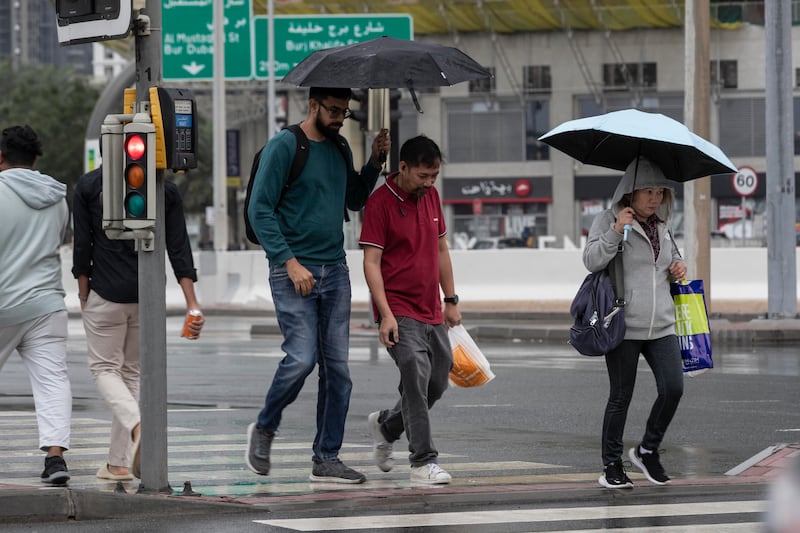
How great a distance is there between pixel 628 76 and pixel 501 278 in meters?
35.4

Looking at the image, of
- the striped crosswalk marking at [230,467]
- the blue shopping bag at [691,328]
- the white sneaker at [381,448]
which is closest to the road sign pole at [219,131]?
the striped crosswalk marking at [230,467]

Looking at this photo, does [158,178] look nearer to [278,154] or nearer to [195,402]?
[278,154]

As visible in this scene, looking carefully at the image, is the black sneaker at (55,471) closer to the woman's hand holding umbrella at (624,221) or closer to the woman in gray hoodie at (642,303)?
the woman in gray hoodie at (642,303)

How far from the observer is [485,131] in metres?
65.9

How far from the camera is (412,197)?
26.1ft

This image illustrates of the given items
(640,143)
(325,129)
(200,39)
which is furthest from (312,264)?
(200,39)

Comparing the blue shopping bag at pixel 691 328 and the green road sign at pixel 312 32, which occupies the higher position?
the green road sign at pixel 312 32

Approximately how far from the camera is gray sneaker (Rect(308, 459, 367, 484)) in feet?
26.3

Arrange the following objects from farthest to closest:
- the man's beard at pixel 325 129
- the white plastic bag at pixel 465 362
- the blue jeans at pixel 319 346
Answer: the white plastic bag at pixel 465 362
the man's beard at pixel 325 129
the blue jeans at pixel 319 346

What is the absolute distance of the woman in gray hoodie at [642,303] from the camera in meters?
7.84

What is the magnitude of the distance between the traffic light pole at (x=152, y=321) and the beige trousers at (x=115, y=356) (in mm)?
866

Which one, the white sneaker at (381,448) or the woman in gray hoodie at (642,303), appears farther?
the white sneaker at (381,448)

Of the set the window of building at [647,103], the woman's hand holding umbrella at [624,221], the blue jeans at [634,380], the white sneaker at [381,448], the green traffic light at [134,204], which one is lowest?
the white sneaker at [381,448]

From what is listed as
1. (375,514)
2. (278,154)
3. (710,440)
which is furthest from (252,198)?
(710,440)
